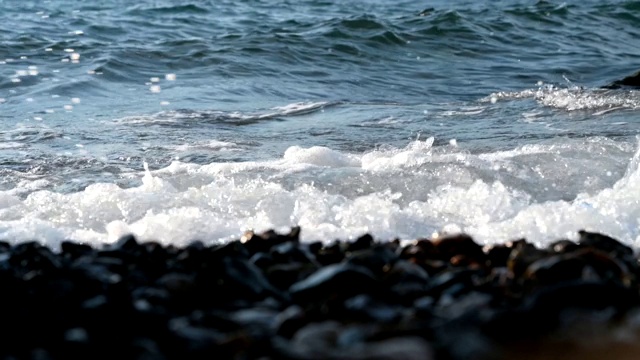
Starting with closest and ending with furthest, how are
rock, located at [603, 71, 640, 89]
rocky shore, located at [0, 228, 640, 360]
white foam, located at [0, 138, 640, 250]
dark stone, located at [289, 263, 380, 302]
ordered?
1. rocky shore, located at [0, 228, 640, 360]
2. dark stone, located at [289, 263, 380, 302]
3. white foam, located at [0, 138, 640, 250]
4. rock, located at [603, 71, 640, 89]

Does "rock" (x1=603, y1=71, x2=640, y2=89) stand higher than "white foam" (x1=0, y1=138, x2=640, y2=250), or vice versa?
"white foam" (x1=0, y1=138, x2=640, y2=250)

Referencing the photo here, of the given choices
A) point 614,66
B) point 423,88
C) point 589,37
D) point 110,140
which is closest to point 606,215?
point 110,140

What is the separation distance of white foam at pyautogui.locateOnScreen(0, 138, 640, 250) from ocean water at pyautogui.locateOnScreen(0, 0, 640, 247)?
0.05ft

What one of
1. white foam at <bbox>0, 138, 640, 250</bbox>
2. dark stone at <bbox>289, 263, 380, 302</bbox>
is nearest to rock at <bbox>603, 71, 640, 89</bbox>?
white foam at <bbox>0, 138, 640, 250</bbox>

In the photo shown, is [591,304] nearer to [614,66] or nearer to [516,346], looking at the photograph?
[516,346]

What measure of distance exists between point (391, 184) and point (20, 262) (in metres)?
2.97

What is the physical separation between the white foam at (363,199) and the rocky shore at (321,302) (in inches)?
43.2

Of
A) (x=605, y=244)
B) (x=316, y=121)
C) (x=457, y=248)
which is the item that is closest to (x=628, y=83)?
(x=316, y=121)

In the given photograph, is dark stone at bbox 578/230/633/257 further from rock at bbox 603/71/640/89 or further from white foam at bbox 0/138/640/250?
rock at bbox 603/71/640/89

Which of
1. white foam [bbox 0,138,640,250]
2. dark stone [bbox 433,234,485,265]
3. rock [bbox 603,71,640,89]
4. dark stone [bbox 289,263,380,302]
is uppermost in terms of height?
dark stone [bbox 289,263,380,302]

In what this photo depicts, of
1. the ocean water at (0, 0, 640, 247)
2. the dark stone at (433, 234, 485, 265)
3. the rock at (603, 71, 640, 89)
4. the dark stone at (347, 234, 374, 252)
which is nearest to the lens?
the dark stone at (433, 234, 485, 265)

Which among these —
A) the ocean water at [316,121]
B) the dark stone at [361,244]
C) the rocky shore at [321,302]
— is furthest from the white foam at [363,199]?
the rocky shore at [321,302]

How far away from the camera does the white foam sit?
16.9 feet

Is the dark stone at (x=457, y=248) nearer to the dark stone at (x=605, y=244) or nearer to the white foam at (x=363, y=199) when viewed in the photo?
the dark stone at (x=605, y=244)
